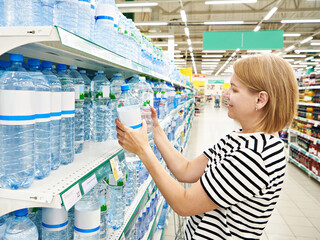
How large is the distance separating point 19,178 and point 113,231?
846 millimetres

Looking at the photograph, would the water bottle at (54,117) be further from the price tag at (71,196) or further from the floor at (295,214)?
the floor at (295,214)

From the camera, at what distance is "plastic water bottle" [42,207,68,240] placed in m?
1.12

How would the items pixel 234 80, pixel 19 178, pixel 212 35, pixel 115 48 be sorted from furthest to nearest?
1. pixel 212 35
2. pixel 115 48
3. pixel 234 80
4. pixel 19 178

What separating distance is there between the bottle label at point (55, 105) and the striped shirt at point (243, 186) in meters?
0.72

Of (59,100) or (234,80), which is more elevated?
(234,80)

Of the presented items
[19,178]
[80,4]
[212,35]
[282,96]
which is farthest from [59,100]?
[212,35]

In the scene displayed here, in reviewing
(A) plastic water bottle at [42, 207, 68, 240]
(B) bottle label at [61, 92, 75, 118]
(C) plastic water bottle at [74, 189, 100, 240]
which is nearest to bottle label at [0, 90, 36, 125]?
(B) bottle label at [61, 92, 75, 118]

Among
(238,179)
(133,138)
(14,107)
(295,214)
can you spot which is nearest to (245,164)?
(238,179)

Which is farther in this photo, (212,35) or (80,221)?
(212,35)

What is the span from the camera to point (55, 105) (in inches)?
41.7

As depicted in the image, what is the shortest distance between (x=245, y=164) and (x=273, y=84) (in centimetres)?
42

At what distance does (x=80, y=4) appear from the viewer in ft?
4.09

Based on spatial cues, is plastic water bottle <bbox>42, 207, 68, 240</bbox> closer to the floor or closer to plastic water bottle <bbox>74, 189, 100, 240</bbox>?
plastic water bottle <bbox>74, 189, 100, 240</bbox>

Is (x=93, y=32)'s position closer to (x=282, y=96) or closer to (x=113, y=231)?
(x=282, y=96)
